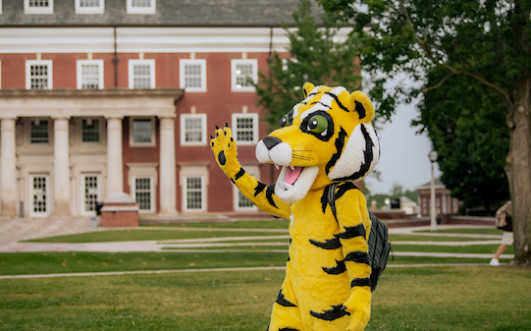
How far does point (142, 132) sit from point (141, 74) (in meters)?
3.17

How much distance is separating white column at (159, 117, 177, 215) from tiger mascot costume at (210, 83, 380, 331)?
111 ft

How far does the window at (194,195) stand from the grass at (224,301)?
87.9 feet

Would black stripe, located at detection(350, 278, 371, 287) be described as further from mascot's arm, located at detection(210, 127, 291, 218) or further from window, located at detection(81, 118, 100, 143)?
window, located at detection(81, 118, 100, 143)

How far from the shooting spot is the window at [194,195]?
41844 millimetres

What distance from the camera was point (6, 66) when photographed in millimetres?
41906

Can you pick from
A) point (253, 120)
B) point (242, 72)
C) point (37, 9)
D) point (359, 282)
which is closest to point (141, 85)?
point (242, 72)

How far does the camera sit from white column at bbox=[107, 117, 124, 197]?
38719 millimetres

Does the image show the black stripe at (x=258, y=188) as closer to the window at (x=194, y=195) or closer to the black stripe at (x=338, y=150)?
the black stripe at (x=338, y=150)

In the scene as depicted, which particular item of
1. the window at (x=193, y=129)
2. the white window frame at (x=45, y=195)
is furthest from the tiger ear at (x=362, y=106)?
the white window frame at (x=45, y=195)

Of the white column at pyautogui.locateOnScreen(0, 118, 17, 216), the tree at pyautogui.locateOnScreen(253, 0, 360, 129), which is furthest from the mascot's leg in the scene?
the white column at pyautogui.locateOnScreen(0, 118, 17, 216)

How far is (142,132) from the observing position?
42.1 metres

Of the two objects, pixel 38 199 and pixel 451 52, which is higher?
pixel 451 52

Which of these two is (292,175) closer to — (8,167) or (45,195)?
(8,167)

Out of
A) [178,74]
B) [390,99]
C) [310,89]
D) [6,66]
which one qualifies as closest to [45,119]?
[6,66]
